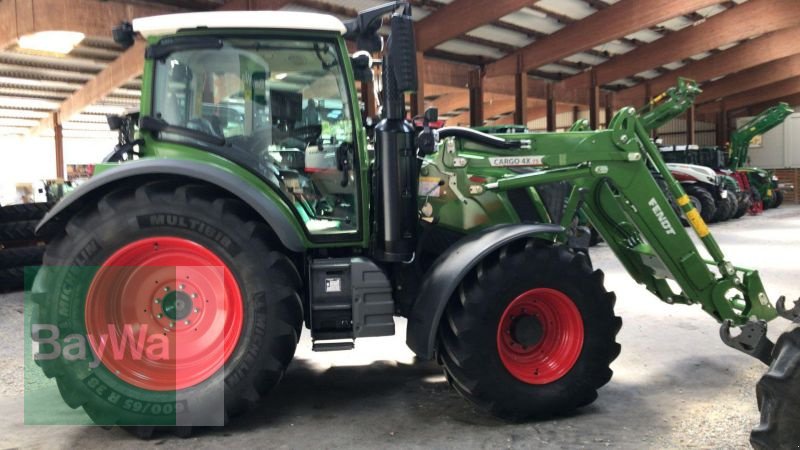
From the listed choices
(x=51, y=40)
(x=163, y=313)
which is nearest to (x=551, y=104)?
(x=51, y=40)

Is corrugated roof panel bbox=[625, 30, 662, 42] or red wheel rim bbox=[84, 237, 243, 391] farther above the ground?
corrugated roof panel bbox=[625, 30, 662, 42]

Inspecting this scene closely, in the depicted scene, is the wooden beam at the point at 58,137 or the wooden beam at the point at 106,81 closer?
the wooden beam at the point at 106,81

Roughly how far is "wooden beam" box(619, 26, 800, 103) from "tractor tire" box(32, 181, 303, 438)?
19745 mm

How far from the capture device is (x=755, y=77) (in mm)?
24172

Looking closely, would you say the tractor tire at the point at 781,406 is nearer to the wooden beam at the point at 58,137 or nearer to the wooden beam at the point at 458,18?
the wooden beam at the point at 458,18

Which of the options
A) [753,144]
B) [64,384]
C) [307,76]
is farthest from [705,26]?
[64,384]

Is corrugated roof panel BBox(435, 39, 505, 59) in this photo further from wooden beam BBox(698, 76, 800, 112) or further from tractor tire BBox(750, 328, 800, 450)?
→ wooden beam BBox(698, 76, 800, 112)

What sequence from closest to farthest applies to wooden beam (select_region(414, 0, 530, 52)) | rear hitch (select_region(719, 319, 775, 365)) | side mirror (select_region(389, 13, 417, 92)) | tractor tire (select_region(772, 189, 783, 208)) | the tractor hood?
side mirror (select_region(389, 13, 417, 92)) → rear hitch (select_region(719, 319, 775, 365)) → wooden beam (select_region(414, 0, 530, 52)) → the tractor hood → tractor tire (select_region(772, 189, 783, 208))

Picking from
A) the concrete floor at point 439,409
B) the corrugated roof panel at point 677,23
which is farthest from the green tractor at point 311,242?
the corrugated roof panel at point 677,23

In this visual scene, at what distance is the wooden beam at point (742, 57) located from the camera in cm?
1850

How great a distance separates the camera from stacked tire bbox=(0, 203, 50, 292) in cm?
757

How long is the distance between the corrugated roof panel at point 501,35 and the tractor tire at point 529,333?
40.2ft

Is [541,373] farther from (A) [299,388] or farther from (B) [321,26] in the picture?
(B) [321,26]

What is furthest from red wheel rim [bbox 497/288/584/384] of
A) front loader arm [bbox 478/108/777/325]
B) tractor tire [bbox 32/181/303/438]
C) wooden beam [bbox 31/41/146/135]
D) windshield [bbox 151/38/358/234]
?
wooden beam [bbox 31/41/146/135]
